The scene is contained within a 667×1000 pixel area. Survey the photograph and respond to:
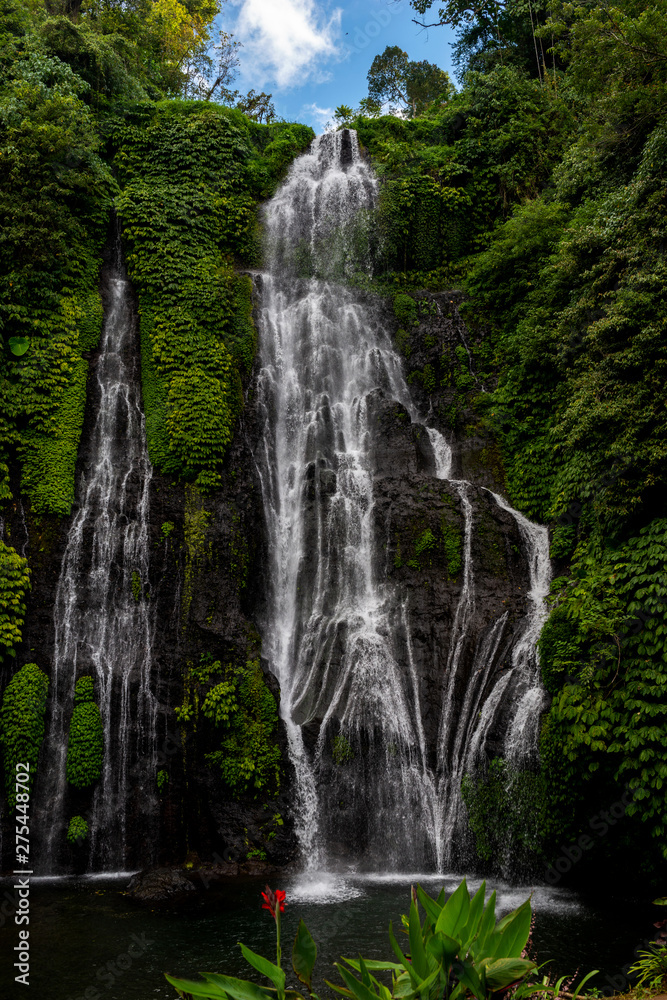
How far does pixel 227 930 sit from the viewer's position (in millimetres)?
8492

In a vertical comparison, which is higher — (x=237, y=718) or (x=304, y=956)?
(x=237, y=718)

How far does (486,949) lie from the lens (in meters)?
3.12

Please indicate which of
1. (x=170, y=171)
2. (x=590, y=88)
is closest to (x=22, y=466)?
(x=170, y=171)

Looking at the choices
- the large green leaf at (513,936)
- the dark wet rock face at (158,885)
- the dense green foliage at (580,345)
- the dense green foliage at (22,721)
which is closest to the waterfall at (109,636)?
the dense green foliage at (22,721)

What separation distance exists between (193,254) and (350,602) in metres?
10.9

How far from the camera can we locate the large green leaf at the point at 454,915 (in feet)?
10.4

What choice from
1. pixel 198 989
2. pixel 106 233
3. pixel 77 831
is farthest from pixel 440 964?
pixel 106 233

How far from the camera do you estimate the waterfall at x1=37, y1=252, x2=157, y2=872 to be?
11.5m

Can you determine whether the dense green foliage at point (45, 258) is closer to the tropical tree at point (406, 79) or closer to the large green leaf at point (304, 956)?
the large green leaf at point (304, 956)

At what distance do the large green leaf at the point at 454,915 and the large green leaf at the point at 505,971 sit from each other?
0.26 m

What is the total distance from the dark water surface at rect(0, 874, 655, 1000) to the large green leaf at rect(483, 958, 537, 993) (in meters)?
5.04

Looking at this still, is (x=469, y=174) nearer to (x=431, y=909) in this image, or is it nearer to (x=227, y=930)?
(x=227, y=930)

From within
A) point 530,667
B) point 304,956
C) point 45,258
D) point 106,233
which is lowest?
point 304,956

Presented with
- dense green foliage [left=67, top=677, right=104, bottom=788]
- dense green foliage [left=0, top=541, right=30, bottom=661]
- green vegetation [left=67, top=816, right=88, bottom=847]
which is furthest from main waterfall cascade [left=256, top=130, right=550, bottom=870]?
dense green foliage [left=0, top=541, right=30, bottom=661]
